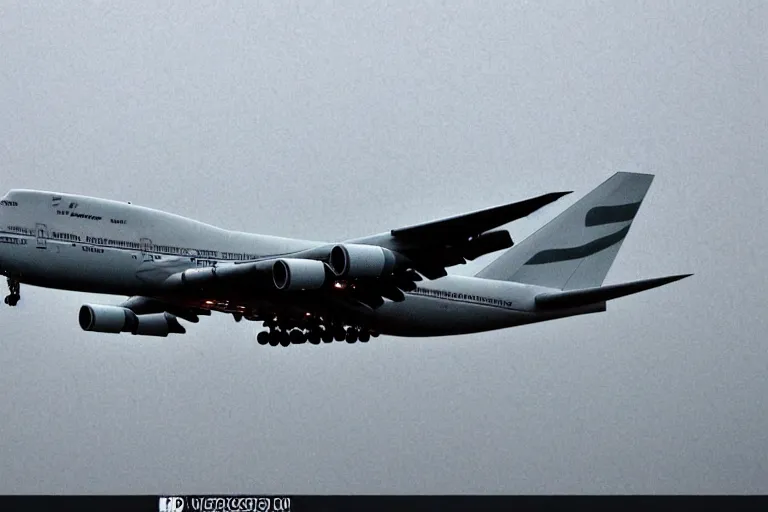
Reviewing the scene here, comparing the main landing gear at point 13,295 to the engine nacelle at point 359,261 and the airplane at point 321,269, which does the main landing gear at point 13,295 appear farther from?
the engine nacelle at point 359,261

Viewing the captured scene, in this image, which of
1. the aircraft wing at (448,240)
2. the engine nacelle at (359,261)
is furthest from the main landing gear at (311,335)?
the engine nacelle at (359,261)

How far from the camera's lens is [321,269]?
46688 mm

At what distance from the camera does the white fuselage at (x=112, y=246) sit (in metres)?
44.6

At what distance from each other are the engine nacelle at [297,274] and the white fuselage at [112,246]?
8.24 ft

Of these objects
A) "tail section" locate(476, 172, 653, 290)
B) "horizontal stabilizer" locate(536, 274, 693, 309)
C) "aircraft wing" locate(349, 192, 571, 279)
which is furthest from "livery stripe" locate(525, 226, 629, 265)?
"aircraft wing" locate(349, 192, 571, 279)

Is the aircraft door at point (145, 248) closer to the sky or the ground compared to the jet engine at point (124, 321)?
closer to the sky

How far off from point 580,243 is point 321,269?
1603 centimetres

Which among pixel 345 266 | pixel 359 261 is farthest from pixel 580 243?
pixel 345 266

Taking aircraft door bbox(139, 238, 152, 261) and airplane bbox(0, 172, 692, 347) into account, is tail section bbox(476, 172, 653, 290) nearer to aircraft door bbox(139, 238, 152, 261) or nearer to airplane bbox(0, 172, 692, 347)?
A: airplane bbox(0, 172, 692, 347)

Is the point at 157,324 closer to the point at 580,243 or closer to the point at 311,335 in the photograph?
the point at 311,335

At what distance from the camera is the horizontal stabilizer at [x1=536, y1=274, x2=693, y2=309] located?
47.3 metres

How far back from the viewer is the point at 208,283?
1825 inches

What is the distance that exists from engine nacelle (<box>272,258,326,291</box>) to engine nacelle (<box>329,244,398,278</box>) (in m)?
0.72

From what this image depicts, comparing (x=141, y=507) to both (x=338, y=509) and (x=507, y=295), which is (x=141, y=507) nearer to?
(x=338, y=509)
